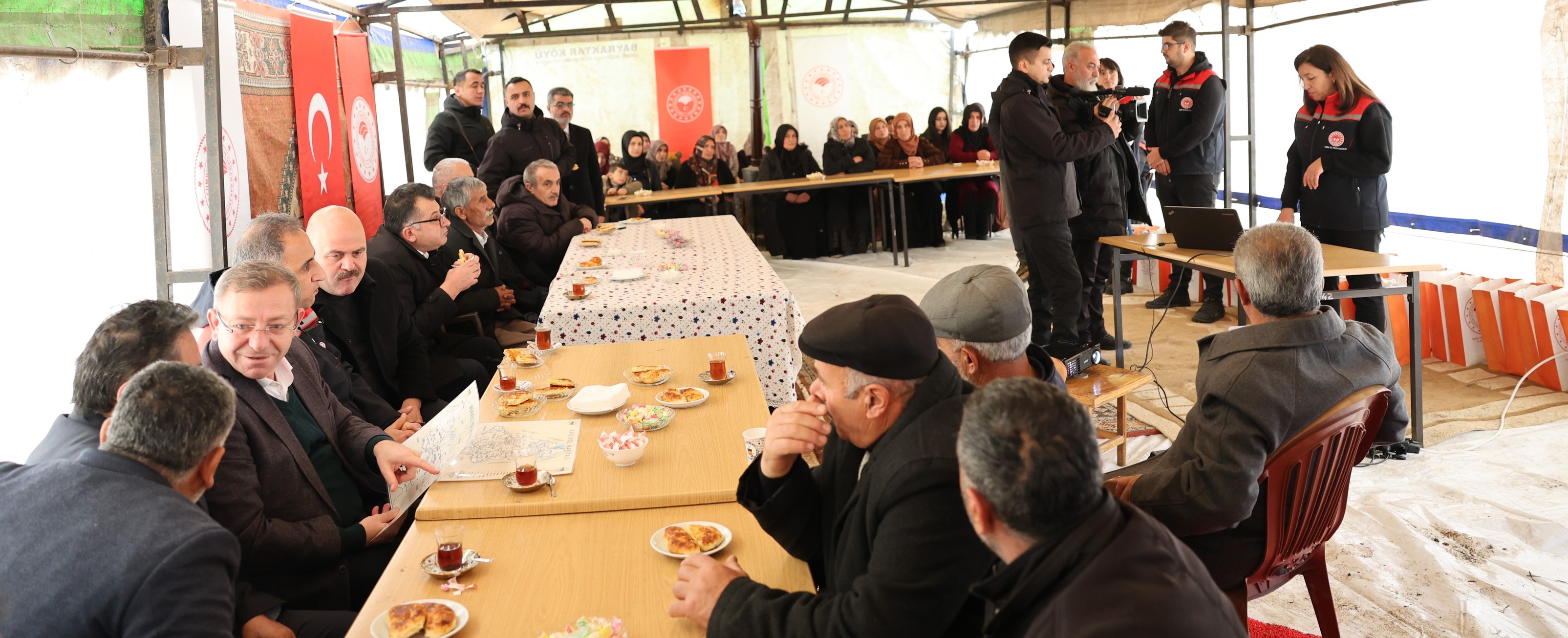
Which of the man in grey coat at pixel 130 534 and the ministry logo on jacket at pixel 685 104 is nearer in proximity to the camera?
the man in grey coat at pixel 130 534

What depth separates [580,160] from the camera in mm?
7145

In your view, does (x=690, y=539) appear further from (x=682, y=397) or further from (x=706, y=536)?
(x=682, y=397)

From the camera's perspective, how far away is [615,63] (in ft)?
38.0

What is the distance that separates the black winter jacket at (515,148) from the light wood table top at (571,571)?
4.67 metres

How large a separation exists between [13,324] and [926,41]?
34.9 feet

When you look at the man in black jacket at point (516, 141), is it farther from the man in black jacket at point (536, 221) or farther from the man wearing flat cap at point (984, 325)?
the man wearing flat cap at point (984, 325)

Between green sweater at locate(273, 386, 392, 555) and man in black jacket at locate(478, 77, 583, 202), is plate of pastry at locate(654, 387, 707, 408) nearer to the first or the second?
green sweater at locate(273, 386, 392, 555)

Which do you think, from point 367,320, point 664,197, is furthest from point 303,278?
point 664,197

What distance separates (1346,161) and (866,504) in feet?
12.7

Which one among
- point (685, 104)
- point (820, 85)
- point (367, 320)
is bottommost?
point (367, 320)

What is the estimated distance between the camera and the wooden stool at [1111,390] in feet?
11.2

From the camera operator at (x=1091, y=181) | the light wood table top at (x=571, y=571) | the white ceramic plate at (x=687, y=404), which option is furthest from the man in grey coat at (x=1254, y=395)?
the camera operator at (x=1091, y=181)

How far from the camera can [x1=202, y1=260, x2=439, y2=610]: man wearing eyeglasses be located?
1.95 meters

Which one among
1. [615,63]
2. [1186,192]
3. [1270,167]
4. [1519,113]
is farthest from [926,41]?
[1519,113]
